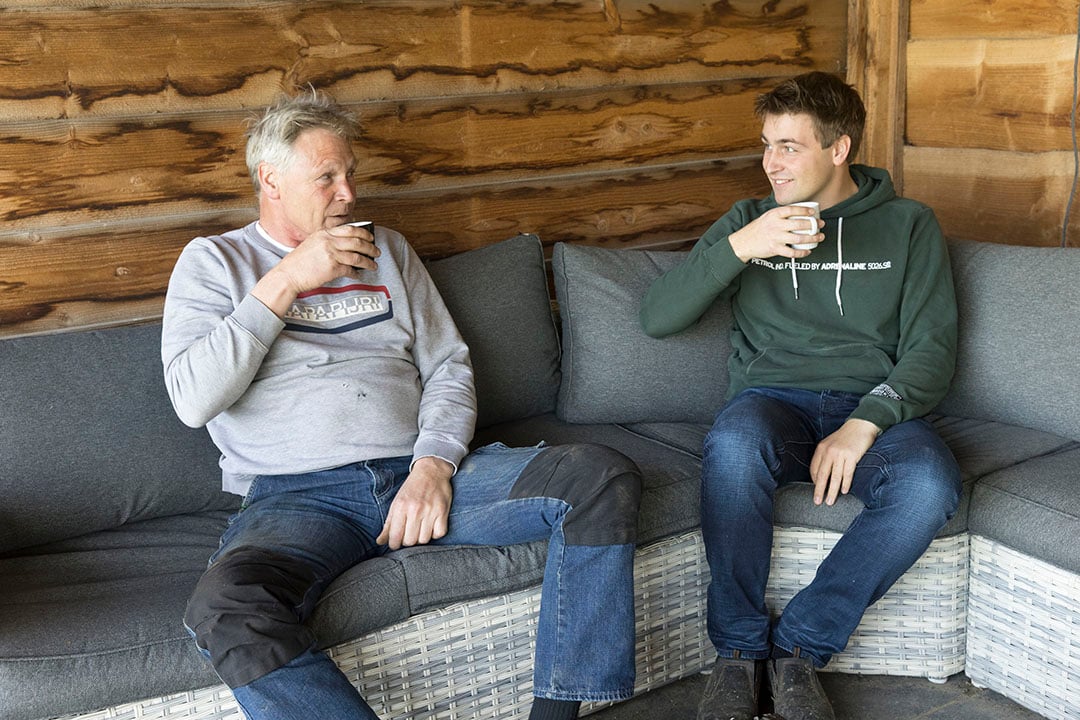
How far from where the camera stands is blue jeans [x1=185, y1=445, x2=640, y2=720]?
1.62 m

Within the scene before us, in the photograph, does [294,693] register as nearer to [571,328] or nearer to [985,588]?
[571,328]

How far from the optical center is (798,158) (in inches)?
93.5

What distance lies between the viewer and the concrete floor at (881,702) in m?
2.18

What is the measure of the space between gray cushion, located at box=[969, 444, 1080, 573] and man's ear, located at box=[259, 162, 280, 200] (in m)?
1.55

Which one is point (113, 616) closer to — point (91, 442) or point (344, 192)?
point (91, 442)

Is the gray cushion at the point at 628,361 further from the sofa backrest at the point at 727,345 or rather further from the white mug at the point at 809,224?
the white mug at the point at 809,224

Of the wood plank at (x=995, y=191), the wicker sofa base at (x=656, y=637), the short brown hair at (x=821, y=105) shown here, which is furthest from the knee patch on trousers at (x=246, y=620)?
the wood plank at (x=995, y=191)

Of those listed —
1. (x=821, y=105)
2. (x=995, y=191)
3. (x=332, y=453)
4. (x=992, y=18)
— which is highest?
(x=992, y=18)

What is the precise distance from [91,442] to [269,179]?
24.8 inches

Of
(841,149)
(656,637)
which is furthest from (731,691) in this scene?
(841,149)

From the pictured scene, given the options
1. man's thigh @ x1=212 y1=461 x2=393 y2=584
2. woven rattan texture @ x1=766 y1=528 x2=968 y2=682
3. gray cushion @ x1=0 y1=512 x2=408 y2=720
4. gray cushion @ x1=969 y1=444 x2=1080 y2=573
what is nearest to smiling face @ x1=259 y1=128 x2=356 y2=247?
man's thigh @ x1=212 y1=461 x2=393 y2=584

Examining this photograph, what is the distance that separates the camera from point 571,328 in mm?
2639

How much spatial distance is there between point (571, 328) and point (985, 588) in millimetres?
1089

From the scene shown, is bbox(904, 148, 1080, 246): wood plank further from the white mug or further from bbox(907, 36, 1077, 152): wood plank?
the white mug
